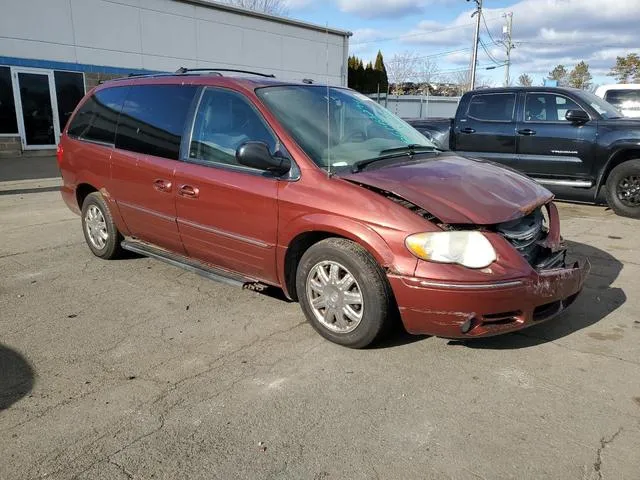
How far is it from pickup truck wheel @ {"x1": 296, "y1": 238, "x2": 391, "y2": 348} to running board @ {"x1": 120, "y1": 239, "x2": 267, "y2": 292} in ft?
1.72

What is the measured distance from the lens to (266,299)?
4.61 meters

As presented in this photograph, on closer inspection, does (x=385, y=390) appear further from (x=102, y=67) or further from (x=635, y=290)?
(x=102, y=67)

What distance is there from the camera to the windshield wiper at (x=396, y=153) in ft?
12.6

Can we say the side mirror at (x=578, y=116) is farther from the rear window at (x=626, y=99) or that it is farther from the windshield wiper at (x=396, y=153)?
the rear window at (x=626, y=99)

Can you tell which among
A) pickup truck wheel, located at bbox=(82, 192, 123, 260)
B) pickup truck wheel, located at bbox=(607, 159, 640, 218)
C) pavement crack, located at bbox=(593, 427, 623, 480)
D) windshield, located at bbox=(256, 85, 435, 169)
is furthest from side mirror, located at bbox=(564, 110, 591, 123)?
pickup truck wheel, located at bbox=(82, 192, 123, 260)

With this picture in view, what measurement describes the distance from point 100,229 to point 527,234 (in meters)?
4.23

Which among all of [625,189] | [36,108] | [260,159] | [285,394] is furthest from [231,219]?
[36,108]

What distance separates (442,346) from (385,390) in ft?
2.38

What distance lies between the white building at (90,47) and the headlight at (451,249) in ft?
38.1

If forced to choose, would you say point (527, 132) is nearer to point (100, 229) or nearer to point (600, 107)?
point (600, 107)

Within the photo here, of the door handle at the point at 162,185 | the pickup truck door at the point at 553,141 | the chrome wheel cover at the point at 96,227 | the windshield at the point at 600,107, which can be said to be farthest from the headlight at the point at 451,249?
the windshield at the point at 600,107

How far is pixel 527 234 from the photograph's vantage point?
358 cm

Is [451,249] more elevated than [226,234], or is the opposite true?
[451,249]

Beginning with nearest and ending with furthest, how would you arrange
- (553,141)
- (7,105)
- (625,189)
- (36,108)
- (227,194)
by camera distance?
1. (227,194)
2. (625,189)
3. (553,141)
4. (7,105)
5. (36,108)
